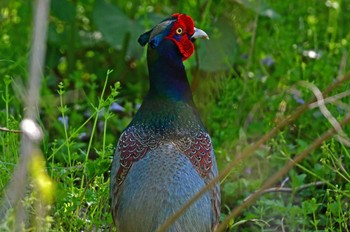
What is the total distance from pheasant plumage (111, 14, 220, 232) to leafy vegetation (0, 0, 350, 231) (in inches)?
10.4

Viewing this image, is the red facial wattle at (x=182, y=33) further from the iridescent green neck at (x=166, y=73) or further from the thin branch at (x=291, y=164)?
the thin branch at (x=291, y=164)

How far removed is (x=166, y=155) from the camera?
4020mm

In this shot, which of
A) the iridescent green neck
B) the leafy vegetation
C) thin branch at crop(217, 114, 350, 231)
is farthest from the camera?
the leafy vegetation

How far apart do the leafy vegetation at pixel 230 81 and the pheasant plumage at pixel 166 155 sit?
26 cm

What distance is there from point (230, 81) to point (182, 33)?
128cm

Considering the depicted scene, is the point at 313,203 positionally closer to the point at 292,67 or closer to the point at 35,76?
the point at 292,67

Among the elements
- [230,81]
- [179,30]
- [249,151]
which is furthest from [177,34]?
[249,151]

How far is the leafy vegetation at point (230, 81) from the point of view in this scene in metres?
4.86

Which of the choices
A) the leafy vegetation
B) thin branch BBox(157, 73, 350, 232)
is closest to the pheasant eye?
the leafy vegetation

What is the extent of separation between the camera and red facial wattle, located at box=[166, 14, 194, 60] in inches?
173

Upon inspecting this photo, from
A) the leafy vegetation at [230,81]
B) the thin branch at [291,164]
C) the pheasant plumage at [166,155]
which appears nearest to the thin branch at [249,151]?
the thin branch at [291,164]

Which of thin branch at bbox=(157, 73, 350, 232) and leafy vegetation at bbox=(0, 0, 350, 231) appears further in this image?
leafy vegetation at bbox=(0, 0, 350, 231)

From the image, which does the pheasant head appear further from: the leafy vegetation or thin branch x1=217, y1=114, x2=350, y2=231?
thin branch x1=217, y1=114, x2=350, y2=231

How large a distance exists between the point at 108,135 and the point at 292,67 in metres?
1.20
